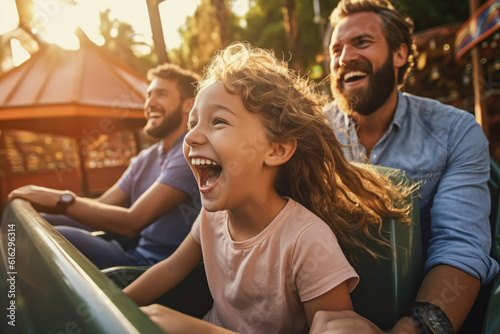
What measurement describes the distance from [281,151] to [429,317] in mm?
638

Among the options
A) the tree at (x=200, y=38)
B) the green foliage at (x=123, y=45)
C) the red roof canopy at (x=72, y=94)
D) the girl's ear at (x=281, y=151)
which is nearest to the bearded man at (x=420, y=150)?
the girl's ear at (x=281, y=151)

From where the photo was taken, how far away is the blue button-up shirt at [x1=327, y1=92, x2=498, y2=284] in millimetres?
1415

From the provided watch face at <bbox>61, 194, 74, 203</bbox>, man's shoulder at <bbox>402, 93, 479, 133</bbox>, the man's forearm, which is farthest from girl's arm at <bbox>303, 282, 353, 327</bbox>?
watch face at <bbox>61, 194, 74, 203</bbox>

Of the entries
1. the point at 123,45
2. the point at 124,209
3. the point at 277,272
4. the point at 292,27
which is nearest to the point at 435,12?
the point at 292,27

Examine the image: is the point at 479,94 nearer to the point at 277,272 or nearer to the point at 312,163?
the point at 312,163

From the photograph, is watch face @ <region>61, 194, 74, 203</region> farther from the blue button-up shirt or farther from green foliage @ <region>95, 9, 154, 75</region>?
green foliage @ <region>95, 9, 154, 75</region>

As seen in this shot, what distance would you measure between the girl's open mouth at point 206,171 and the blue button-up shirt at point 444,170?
512mm

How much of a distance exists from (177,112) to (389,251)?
5.63 feet

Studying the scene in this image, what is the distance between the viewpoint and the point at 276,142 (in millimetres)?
1228

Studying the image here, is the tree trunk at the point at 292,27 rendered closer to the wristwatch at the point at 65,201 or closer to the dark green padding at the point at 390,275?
the wristwatch at the point at 65,201

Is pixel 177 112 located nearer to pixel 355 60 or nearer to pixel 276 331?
pixel 355 60

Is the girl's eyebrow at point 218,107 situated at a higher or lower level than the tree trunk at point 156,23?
lower

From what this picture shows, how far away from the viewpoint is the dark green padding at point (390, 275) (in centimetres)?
118

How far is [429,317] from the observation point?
116 cm
